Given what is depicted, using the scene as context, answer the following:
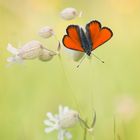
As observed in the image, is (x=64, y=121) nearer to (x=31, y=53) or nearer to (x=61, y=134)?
(x=61, y=134)

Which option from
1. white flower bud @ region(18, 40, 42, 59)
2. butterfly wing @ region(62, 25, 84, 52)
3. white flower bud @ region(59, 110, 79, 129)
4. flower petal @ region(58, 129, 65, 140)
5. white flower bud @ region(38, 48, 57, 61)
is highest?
white flower bud @ region(18, 40, 42, 59)

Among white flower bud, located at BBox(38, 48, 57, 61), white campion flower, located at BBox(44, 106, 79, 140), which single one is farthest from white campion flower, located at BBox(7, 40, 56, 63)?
white campion flower, located at BBox(44, 106, 79, 140)

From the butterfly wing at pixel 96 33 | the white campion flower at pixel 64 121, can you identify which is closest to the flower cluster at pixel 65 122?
the white campion flower at pixel 64 121

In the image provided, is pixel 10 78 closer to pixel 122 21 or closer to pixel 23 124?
pixel 23 124

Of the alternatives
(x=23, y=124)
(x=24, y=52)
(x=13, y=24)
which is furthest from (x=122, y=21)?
(x=24, y=52)

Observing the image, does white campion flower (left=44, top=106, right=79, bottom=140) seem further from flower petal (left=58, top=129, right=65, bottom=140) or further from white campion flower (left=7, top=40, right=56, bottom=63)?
white campion flower (left=7, top=40, right=56, bottom=63)

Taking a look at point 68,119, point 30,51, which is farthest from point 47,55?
point 68,119
